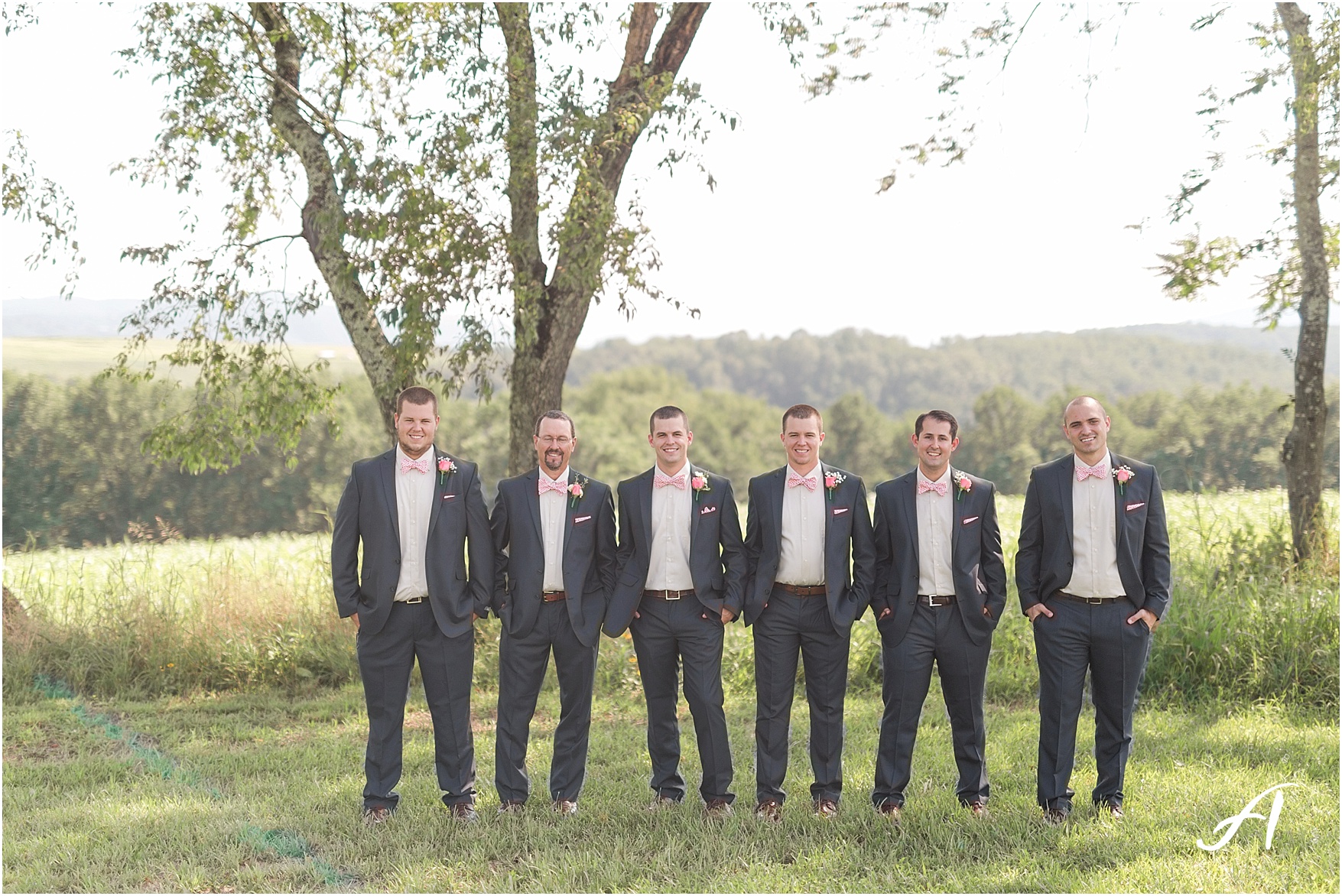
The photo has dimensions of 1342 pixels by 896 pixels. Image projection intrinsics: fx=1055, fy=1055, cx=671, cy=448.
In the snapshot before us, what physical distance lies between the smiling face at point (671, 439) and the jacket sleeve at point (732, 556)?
287 millimetres

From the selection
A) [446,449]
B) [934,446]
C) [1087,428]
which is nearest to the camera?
[1087,428]

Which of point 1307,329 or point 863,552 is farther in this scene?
point 1307,329

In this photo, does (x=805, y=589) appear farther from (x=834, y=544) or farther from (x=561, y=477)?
(x=561, y=477)

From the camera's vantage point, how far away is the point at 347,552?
5516 mm

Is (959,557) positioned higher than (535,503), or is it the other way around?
(535,503)

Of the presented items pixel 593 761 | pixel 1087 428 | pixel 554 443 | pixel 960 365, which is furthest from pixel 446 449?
pixel 1087 428

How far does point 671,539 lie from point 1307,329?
7.72 meters

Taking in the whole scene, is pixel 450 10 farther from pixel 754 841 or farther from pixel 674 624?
pixel 754 841

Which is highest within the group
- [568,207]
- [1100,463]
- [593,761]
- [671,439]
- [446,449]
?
[568,207]

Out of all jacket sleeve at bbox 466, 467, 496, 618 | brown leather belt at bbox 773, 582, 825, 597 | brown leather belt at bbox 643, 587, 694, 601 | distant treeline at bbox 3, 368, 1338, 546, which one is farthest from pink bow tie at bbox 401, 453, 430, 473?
distant treeline at bbox 3, 368, 1338, 546

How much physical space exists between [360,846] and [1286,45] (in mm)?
10367

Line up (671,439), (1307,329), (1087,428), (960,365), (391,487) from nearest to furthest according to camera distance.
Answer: (1087,428) → (671,439) → (391,487) → (1307,329) → (960,365)

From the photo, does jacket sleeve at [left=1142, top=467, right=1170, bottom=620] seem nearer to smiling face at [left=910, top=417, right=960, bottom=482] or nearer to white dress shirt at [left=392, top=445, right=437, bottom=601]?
smiling face at [left=910, top=417, right=960, bottom=482]
